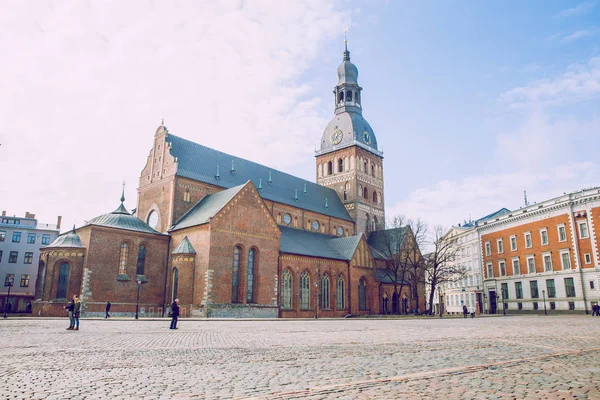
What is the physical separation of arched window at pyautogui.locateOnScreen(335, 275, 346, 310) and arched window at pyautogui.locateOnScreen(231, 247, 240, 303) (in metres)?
13.9

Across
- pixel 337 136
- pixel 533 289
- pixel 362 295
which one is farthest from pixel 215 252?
pixel 533 289

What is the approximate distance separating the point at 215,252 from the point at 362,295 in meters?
22.0

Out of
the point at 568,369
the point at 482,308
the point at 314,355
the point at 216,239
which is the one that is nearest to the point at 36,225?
the point at 216,239

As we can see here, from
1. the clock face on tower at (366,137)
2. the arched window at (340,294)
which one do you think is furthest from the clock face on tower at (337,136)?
the arched window at (340,294)

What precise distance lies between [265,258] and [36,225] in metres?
50.7

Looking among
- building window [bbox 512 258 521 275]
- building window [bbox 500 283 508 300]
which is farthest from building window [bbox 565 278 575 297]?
building window [bbox 500 283 508 300]

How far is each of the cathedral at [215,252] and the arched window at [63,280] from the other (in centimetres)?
9

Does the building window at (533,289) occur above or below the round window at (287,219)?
below

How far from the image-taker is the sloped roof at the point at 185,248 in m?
41.7

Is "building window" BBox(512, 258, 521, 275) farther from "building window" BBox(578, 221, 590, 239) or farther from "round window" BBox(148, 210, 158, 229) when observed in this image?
"round window" BBox(148, 210, 158, 229)

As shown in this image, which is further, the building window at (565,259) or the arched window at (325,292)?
the building window at (565,259)

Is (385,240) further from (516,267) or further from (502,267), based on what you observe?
(516,267)

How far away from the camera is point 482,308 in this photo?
69.2 meters

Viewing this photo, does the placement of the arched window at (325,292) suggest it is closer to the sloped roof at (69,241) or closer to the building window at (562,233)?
the sloped roof at (69,241)
